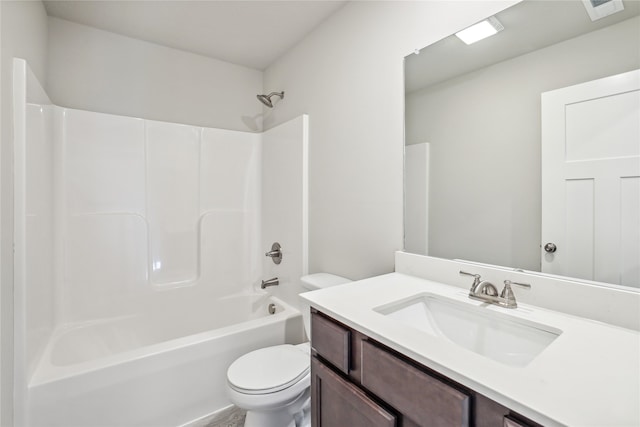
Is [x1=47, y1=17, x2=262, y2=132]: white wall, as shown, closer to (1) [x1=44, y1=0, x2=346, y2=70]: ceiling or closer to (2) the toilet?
(1) [x1=44, y1=0, x2=346, y2=70]: ceiling

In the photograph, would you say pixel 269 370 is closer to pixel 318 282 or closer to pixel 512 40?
pixel 318 282

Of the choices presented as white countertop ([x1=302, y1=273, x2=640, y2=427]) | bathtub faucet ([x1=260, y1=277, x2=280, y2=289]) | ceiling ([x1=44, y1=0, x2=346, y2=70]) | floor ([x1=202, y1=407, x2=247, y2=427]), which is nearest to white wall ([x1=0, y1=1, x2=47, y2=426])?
ceiling ([x1=44, y1=0, x2=346, y2=70])

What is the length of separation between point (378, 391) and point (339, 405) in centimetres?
21

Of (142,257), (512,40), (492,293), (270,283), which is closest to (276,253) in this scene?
(270,283)

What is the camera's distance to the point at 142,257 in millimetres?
2201

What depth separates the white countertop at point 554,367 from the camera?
488mm

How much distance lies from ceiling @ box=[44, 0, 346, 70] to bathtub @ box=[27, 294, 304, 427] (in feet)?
6.52

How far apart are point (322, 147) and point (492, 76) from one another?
41.6 inches

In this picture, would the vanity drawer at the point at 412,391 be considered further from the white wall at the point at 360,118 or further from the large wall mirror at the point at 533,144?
the white wall at the point at 360,118

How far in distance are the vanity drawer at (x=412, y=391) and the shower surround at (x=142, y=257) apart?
1152 mm

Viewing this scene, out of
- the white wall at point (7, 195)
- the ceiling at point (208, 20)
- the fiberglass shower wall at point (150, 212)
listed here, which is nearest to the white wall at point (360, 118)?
the ceiling at point (208, 20)

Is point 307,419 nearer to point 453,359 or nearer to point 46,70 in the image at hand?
point 453,359

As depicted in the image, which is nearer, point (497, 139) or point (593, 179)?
point (593, 179)

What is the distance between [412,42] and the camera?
1.40m
